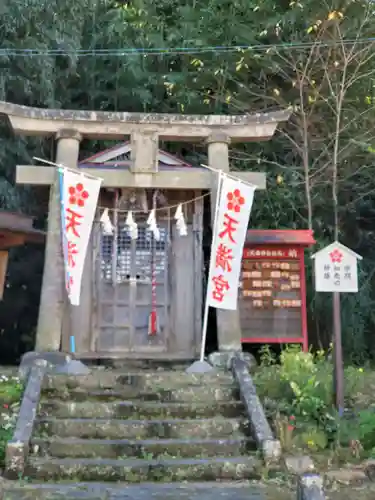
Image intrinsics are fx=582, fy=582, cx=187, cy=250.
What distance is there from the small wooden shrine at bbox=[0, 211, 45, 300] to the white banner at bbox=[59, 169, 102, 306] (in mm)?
1665

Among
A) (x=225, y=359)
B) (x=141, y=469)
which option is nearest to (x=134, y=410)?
(x=141, y=469)

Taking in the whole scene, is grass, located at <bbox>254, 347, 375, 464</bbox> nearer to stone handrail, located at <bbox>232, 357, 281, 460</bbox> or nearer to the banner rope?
stone handrail, located at <bbox>232, 357, 281, 460</bbox>

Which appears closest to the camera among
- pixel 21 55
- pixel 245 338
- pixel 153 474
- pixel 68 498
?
pixel 68 498

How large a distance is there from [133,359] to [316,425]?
13.3 feet

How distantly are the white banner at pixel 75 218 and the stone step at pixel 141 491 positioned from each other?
3.58 m

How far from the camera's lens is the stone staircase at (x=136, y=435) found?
621cm

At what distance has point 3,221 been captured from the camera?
10508mm

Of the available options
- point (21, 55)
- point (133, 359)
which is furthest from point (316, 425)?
point (21, 55)

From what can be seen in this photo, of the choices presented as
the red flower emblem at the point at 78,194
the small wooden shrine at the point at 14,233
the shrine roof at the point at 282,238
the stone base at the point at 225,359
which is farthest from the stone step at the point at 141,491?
the small wooden shrine at the point at 14,233

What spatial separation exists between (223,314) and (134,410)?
283 centimetres

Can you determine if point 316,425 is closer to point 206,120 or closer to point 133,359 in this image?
point 133,359

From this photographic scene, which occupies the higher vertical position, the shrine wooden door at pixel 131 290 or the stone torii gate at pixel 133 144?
the stone torii gate at pixel 133 144

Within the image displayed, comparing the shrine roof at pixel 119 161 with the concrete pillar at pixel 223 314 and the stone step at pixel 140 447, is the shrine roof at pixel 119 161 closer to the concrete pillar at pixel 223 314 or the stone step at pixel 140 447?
the concrete pillar at pixel 223 314

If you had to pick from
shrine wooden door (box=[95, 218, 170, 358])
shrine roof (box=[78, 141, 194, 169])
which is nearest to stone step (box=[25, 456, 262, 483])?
shrine wooden door (box=[95, 218, 170, 358])
